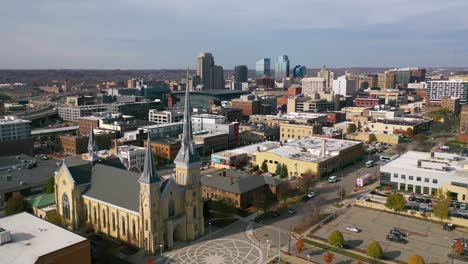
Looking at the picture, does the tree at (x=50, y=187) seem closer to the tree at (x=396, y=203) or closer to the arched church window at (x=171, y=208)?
the arched church window at (x=171, y=208)

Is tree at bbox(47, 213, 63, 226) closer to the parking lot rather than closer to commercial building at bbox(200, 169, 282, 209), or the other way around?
commercial building at bbox(200, 169, 282, 209)

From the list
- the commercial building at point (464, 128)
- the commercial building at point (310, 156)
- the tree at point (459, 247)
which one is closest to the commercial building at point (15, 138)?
the commercial building at point (310, 156)

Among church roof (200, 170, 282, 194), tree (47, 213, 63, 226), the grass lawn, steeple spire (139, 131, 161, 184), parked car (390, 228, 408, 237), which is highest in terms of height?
steeple spire (139, 131, 161, 184)

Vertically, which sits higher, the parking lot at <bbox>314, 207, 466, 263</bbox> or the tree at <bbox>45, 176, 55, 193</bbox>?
the tree at <bbox>45, 176, 55, 193</bbox>

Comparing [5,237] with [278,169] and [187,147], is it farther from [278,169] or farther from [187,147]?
[278,169]

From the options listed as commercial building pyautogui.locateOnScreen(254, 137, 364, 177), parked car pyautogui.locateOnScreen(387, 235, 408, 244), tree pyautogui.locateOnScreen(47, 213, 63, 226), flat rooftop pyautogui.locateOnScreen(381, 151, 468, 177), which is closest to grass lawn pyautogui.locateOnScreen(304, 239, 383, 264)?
parked car pyautogui.locateOnScreen(387, 235, 408, 244)

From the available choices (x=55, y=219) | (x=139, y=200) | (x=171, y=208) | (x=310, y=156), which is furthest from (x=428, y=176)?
(x=55, y=219)
